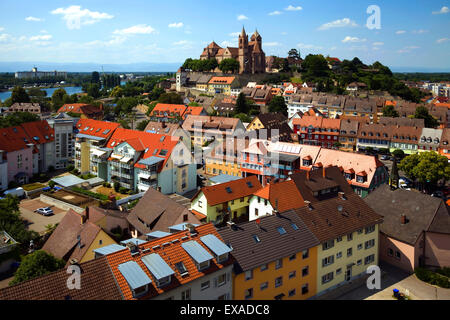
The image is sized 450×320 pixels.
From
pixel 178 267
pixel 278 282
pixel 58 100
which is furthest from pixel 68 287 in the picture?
pixel 58 100

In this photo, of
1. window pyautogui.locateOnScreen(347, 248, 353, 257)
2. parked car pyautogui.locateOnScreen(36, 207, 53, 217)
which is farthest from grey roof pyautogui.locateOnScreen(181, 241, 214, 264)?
parked car pyautogui.locateOnScreen(36, 207, 53, 217)

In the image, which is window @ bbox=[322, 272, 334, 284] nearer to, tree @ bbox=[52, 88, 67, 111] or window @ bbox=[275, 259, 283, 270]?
A: window @ bbox=[275, 259, 283, 270]

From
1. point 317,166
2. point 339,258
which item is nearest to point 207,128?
point 317,166

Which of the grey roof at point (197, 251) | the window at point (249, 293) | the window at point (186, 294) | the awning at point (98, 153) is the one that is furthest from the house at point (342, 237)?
the awning at point (98, 153)

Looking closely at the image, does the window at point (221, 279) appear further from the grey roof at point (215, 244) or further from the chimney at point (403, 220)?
the chimney at point (403, 220)

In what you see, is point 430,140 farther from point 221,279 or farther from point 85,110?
point 85,110
